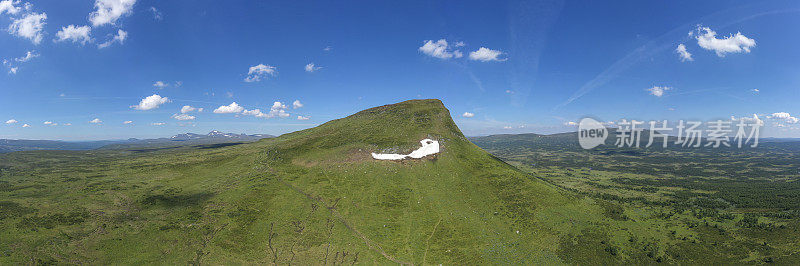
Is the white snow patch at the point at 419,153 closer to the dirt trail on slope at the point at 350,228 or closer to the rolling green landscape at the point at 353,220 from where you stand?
the rolling green landscape at the point at 353,220

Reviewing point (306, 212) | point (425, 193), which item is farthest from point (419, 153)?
point (306, 212)

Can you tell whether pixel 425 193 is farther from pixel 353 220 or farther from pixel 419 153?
pixel 353 220

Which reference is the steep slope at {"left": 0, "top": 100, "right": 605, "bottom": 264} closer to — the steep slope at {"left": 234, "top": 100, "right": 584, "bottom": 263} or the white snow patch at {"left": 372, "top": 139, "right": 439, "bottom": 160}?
the steep slope at {"left": 234, "top": 100, "right": 584, "bottom": 263}

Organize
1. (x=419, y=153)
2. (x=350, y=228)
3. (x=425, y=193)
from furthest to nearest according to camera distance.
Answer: (x=419, y=153) < (x=425, y=193) < (x=350, y=228)

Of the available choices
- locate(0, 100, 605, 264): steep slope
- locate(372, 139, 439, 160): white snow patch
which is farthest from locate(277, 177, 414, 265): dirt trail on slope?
locate(372, 139, 439, 160): white snow patch

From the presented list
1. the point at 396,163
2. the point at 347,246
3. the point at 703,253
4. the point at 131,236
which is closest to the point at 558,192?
the point at 703,253

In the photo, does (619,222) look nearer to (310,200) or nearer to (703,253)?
(703,253)

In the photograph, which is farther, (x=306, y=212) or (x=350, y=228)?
(x=306, y=212)

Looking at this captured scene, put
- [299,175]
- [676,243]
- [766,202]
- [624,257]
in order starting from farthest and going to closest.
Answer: [766,202] < [299,175] < [676,243] < [624,257]
